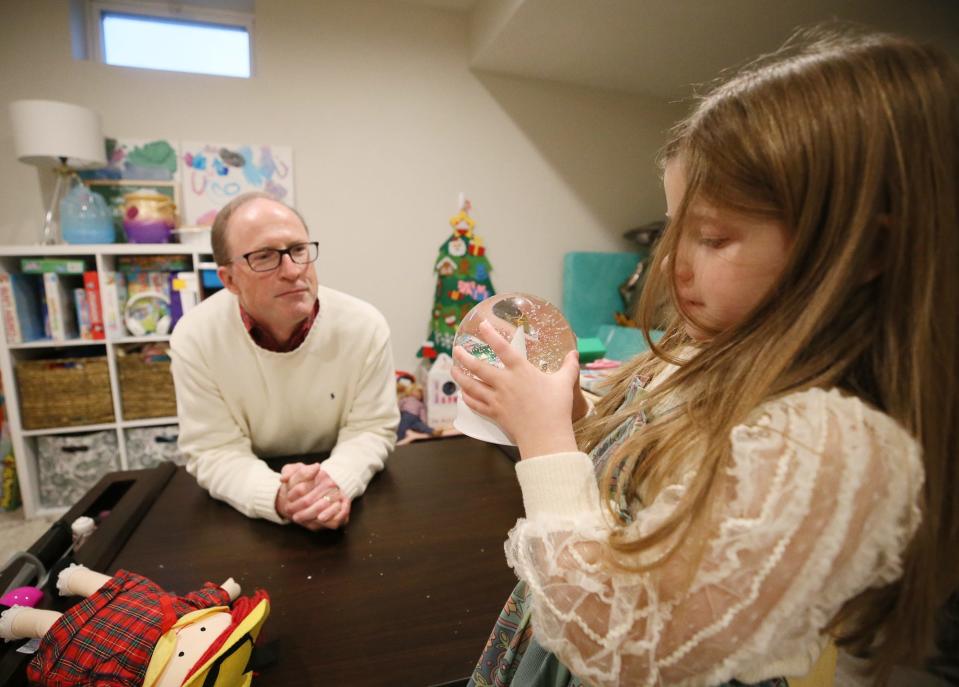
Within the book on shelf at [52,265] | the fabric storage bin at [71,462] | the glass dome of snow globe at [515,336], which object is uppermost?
the glass dome of snow globe at [515,336]

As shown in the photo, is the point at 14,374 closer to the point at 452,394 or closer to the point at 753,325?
the point at 452,394

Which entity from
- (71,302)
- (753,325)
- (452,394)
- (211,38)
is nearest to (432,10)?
(211,38)

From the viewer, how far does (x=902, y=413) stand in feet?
1.31

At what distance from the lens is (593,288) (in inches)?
128

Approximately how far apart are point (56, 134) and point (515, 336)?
260cm

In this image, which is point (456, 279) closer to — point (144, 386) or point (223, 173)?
point (223, 173)

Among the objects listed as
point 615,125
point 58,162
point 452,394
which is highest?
point 615,125

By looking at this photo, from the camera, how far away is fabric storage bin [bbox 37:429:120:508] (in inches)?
89.6

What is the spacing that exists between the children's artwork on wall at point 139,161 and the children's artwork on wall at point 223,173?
0.07 metres

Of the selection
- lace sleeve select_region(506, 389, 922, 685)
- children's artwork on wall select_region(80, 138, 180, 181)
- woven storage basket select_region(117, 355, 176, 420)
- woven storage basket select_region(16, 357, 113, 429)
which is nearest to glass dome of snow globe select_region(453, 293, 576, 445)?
lace sleeve select_region(506, 389, 922, 685)

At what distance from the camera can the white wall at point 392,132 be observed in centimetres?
241

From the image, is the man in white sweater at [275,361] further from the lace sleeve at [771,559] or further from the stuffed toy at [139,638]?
the lace sleeve at [771,559]

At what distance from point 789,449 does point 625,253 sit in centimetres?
315

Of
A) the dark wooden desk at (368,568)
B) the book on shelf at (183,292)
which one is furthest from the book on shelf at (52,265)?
the dark wooden desk at (368,568)
